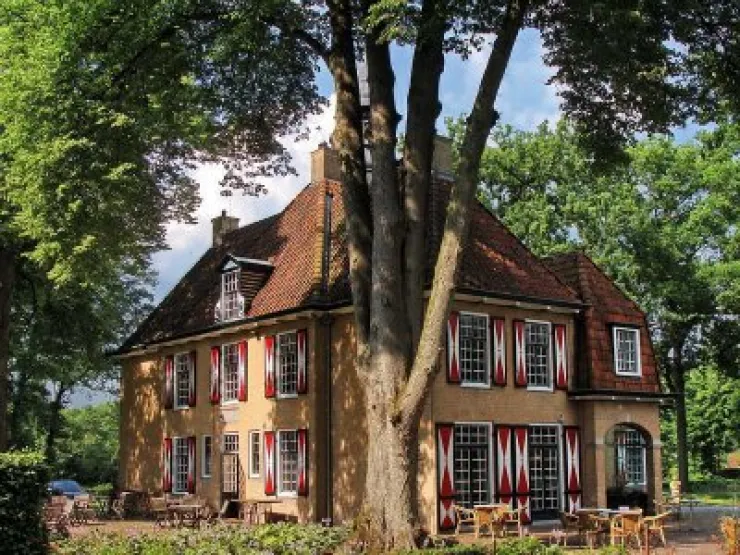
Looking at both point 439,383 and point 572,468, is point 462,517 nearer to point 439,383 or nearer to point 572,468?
point 439,383

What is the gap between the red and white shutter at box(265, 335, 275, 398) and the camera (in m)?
25.5

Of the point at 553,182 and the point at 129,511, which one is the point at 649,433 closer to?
the point at 129,511

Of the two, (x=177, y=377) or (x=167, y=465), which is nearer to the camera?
(x=167, y=465)

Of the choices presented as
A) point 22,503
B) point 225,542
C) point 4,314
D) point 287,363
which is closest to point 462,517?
point 287,363

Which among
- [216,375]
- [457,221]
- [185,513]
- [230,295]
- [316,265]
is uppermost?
[316,265]

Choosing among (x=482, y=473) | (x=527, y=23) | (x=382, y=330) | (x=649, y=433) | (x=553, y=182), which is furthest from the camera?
(x=553, y=182)

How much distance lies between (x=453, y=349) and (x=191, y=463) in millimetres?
10341

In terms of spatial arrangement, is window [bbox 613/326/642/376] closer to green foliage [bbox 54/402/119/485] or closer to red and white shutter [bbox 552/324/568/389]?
red and white shutter [bbox 552/324/568/389]

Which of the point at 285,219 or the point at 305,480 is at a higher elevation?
the point at 285,219

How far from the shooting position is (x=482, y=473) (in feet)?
74.8

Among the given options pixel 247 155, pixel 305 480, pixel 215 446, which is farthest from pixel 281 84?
pixel 215 446

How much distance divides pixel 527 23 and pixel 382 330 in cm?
575

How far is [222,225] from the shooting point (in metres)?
33.7

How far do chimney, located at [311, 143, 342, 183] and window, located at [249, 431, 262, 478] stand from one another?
7.50 meters
